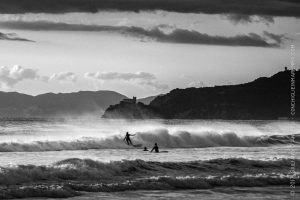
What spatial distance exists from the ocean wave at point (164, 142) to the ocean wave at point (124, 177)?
21.7 metres

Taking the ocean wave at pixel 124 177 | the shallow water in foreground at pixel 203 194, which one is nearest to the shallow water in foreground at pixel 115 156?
the ocean wave at pixel 124 177

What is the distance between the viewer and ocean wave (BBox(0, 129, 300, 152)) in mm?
52969

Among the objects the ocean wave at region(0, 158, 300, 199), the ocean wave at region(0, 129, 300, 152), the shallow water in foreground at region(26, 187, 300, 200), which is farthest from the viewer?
the ocean wave at region(0, 129, 300, 152)

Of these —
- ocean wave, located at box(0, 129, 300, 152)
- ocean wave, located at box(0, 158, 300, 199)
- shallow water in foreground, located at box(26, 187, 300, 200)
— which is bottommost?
shallow water in foreground, located at box(26, 187, 300, 200)

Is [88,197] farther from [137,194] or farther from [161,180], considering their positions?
[161,180]

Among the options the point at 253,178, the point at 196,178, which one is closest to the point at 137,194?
the point at 196,178

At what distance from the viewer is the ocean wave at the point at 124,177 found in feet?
79.9

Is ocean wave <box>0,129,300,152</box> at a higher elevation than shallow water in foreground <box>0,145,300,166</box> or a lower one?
higher

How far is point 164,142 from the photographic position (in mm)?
66250

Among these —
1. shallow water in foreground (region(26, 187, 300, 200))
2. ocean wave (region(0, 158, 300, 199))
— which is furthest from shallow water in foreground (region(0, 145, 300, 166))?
shallow water in foreground (region(26, 187, 300, 200))

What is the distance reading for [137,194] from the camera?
24.2 metres

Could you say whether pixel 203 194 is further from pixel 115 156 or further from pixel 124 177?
pixel 115 156

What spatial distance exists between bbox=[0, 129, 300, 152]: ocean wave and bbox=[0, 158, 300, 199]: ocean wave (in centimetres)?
2173

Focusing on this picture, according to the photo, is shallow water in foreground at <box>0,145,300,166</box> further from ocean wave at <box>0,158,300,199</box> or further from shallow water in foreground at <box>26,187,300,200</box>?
shallow water in foreground at <box>26,187,300,200</box>
